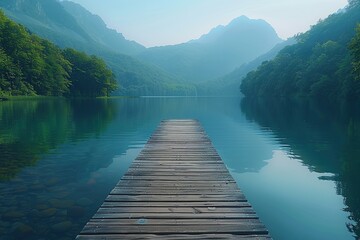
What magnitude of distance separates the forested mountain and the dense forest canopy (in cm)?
7628

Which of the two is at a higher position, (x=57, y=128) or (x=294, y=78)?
(x=294, y=78)

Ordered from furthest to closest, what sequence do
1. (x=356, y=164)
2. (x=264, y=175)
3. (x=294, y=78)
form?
(x=294, y=78) → (x=356, y=164) → (x=264, y=175)

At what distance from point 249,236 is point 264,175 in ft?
29.6

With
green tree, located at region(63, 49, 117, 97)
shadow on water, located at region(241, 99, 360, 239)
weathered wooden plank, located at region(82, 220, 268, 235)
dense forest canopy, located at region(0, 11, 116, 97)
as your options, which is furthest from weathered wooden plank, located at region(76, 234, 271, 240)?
green tree, located at region(63, 49, 117, 97)

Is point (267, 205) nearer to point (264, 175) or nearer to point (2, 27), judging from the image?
point (264, 175)

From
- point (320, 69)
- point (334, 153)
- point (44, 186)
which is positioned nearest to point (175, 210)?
point (44, 186)

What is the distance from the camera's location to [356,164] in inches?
624

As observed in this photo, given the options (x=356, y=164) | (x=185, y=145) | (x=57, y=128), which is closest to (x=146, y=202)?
(x=185, y=145)

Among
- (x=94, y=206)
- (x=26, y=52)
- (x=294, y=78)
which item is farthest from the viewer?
(x=294, y=78)

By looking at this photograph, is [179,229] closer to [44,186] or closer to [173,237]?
[173,237]

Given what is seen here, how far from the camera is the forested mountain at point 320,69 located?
73.8 meters

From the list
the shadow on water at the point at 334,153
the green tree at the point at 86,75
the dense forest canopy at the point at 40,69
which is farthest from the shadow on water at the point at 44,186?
the green tree at the point at 86,75

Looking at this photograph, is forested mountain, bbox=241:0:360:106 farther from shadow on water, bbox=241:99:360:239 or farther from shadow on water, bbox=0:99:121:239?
shadow on water, bbox=0:99:121:239

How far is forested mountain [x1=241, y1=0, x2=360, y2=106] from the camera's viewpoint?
73812 millimetres
